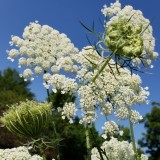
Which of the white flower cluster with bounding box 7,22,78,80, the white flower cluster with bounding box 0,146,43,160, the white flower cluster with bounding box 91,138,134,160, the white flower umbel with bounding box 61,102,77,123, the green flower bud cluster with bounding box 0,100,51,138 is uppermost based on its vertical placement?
the white flower cluster with bounding box 7,22,78,80

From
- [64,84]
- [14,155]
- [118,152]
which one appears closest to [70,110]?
[64,84]

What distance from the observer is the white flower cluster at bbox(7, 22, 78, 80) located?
8526 millimetres

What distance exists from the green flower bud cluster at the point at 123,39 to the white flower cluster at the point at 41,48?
3132 millimetres

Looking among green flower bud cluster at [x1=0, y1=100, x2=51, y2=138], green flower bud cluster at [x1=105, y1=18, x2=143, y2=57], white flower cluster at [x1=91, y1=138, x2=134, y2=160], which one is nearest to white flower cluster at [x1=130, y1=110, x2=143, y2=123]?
white flower cluster at [x1=91, y1=138, x2=134, y2=160]

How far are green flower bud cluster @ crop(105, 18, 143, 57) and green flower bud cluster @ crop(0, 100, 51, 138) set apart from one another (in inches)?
74.6

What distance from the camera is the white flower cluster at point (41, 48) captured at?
8526 mm

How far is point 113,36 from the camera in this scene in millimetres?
5020

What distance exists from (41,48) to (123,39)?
3960 millimetres

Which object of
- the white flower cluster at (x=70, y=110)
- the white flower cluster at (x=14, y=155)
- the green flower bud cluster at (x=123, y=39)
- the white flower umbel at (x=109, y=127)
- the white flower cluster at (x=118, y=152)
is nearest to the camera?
the green flower bud cluster at (x=123, y=39)

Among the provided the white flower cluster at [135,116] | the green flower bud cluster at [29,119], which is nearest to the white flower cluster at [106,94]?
the white flower cluster at [135,116]

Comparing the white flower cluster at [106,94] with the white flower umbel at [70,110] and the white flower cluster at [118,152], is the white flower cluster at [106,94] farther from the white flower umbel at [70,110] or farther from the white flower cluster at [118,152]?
the white flower cluster at [118,152]

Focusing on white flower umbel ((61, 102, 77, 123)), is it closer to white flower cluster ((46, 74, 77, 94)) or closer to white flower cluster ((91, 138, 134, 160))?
white flower cluster ((46, 74, 77, 94))

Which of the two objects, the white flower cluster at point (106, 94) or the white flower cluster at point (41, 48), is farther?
the white flower cluster at point (41, 48)

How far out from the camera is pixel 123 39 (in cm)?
500
